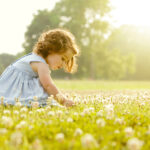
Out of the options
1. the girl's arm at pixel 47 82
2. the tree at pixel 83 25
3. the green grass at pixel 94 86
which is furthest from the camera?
the tree at pixel 83 25

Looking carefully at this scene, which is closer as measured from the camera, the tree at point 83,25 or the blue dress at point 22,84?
the blue dress at point 22,84

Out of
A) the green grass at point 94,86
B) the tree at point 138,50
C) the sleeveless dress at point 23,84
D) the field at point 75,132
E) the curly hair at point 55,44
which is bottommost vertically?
the green grass at point 94,86

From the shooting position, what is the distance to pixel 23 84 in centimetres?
522

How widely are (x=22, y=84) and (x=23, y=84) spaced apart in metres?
0.02

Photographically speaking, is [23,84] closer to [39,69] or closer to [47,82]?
[39,69]

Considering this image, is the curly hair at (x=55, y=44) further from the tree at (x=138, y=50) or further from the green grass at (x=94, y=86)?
the tree at (x=138, y=50)

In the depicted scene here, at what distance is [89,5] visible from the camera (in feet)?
128

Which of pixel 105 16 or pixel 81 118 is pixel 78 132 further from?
pixel 105 16

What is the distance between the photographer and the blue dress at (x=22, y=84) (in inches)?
191

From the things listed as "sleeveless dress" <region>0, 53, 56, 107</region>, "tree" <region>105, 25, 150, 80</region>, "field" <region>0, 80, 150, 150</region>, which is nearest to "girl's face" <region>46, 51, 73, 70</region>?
"sleeveless dress" <region>0, 53, 56, 107</region>

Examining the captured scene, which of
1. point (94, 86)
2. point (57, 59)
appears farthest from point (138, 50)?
point (57, 59)

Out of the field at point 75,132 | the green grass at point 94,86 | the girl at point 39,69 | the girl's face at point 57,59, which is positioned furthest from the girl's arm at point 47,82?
the green grass at point 94,86

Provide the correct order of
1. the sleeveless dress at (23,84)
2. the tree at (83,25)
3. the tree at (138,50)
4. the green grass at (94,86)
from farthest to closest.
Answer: the tree at (138,50), the tree at (83,25), the green grass at (94,86), the sleeveless dress at (23,84)

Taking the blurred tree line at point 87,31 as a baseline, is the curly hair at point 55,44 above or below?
below
